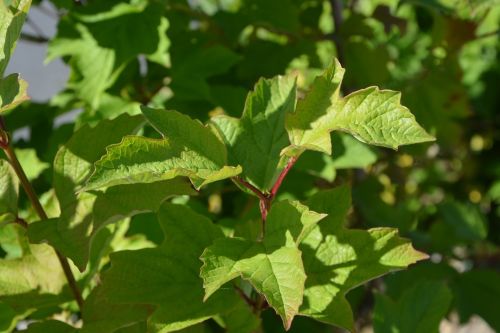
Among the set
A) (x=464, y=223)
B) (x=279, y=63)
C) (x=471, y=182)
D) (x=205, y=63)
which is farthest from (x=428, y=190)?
(x=205, y=63)

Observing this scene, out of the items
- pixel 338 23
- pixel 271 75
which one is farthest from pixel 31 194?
Answer: pixel 338 23

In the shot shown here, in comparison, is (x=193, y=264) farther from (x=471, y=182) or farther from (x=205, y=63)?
(x=471, y=182)

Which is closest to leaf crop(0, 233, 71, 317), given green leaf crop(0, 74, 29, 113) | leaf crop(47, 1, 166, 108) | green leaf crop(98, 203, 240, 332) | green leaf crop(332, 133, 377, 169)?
green leaf crop(98, 203, 240, 332)

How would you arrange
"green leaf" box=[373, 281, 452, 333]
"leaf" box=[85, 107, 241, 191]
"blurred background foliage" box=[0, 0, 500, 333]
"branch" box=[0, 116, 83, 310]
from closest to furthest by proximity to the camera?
"leaf" box=[85, 107, 241, 191] < "branch" box=[0, 116, 83, 310] < "green leaf" box=[373, 281, 452, 333] < "blurred background foliage" box=[0, 0, 500, 333]

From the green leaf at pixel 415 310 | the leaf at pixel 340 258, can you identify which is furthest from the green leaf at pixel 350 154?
the leaf at pixel 340 258

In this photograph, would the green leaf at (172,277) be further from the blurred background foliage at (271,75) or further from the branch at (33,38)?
the branch at (33,38)

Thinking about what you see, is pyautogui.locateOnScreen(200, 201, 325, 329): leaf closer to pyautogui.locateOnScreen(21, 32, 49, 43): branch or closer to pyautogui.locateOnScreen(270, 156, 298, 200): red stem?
pyautogui.locateOnScreen(270, 156, 298, 200): red stem

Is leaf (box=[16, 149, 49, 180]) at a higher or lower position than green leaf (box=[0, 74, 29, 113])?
lower

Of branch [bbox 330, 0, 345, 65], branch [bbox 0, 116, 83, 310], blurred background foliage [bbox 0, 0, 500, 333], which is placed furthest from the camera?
branch [bbox 330, 0, 345, 65]
